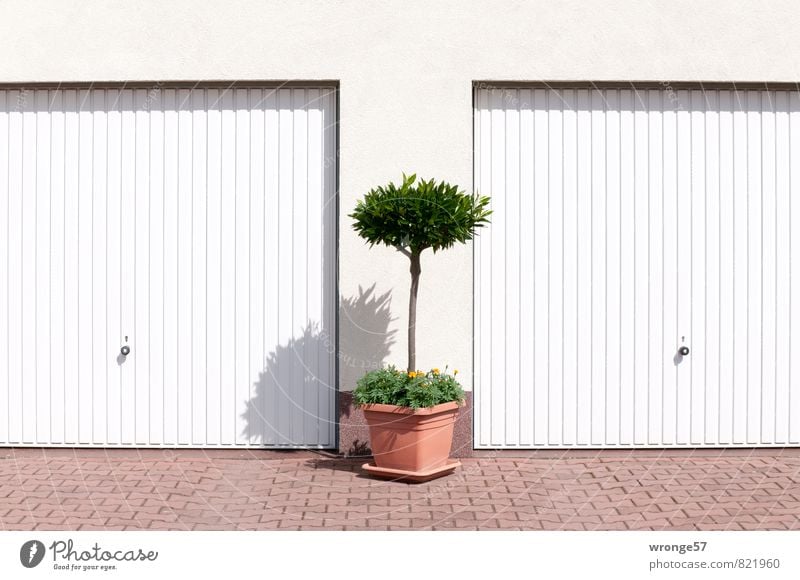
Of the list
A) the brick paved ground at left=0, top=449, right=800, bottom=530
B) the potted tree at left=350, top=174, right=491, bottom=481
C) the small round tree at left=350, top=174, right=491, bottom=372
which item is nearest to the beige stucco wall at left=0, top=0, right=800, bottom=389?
the potted tree at left=350, top=174, right=491, bottom=481

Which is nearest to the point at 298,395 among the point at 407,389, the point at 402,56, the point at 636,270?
the point at 407,389

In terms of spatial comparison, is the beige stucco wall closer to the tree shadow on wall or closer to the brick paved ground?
the tree shadow on wall

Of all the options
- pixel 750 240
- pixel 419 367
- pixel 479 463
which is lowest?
pixel 479 463

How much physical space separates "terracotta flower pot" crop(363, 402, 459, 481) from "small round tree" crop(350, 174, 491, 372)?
54.4 inches

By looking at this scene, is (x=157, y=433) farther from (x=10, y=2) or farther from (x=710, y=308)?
(x=710, y=308)

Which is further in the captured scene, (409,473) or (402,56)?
(402,56)

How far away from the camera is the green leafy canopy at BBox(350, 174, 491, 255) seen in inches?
290

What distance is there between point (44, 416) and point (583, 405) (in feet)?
17.4

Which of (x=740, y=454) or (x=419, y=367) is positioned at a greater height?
(x=419, y=367)

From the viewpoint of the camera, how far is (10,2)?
8.53 m

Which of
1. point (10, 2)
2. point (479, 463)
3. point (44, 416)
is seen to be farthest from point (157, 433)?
point (10, 2)

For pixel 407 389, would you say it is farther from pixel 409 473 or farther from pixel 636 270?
pixel 636 270

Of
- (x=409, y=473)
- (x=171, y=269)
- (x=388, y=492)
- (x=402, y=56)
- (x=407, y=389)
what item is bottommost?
(x=388, y=492)

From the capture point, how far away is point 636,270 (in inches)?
341
